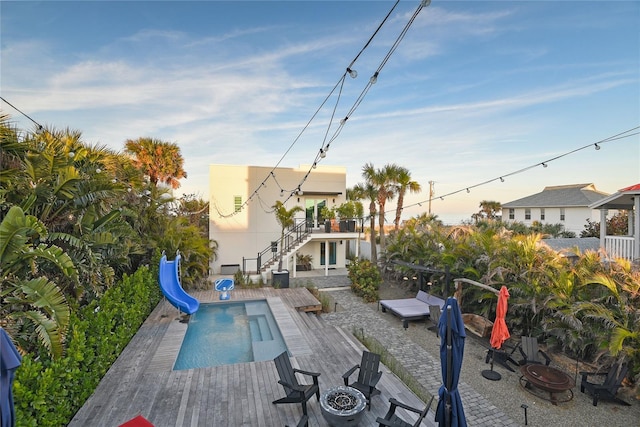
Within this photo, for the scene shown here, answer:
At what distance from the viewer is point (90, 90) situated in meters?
9.21

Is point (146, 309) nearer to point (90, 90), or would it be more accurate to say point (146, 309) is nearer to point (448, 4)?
point (90, 90)

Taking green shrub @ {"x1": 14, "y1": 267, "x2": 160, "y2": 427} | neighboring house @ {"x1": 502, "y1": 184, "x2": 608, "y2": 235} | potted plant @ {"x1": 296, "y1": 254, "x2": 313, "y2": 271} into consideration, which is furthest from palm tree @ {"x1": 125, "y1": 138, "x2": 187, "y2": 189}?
neighboring house @ {"x1": 502, "y1": 184, "x2": 608, "y2": 235}

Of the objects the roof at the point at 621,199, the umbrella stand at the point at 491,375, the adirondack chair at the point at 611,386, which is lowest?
the umbrella stand at the point at 491,375

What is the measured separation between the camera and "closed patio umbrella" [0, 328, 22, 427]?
2768mm

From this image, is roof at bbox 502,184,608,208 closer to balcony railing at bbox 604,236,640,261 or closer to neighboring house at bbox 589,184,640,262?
neighboring house at bbox 589,184,640,262

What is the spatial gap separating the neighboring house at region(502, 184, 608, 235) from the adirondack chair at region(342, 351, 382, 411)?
2971 centimetres

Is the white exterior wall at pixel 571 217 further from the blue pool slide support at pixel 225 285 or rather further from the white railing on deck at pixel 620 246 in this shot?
the blue pool slide support at pixel 225 285

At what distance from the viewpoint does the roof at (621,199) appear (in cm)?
1038

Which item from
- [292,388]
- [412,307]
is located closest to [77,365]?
[292,388]

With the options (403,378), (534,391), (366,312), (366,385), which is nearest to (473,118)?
(366,312)

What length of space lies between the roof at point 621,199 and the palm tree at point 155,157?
19337 millimetres

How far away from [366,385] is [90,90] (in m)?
11.0

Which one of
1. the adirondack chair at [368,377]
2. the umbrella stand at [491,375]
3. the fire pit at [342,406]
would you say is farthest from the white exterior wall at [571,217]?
the fire pit at [342,406]

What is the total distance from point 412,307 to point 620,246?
828 centimetres
